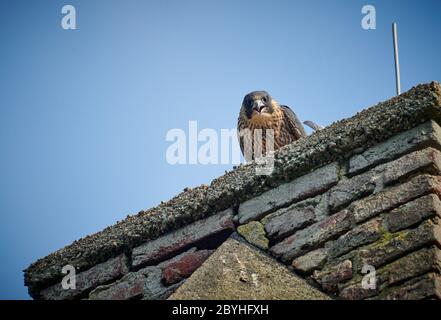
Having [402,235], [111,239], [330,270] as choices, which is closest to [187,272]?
[111,239]

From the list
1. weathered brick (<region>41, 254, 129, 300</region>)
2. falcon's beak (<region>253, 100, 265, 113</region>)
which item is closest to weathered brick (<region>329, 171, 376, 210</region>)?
weathered brick (<region>41, 254, 129, 300</region>)

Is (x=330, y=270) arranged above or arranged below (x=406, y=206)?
below

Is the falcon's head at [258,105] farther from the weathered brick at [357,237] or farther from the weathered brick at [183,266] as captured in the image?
the weathered brick at [357,237]

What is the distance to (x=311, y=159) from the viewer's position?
264 cm

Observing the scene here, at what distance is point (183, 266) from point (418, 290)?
3.67 ft

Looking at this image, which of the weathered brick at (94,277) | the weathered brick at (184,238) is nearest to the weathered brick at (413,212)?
the weathered brick at (184,238)

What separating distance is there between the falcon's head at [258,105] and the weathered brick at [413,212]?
3.74 metres

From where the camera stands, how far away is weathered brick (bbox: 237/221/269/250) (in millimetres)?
2539

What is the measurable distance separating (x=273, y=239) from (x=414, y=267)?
67cm

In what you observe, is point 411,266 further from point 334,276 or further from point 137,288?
point 137,288

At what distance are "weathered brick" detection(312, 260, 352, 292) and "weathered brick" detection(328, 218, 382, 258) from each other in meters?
0.06

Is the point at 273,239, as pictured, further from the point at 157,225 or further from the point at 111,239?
the point at 111,239

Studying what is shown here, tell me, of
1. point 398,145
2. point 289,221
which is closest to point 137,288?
point 289,221

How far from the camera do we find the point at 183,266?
270 cm
